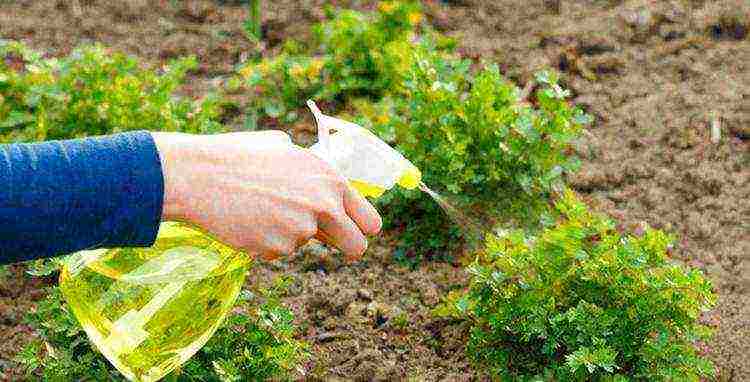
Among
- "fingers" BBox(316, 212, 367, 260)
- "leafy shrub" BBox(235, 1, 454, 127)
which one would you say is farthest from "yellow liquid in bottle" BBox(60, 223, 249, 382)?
Answer: "leafy shrub" BBox(235, 1, 454, 127)

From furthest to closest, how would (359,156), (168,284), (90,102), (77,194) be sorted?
(90,102) < (168,284) < (359,156) < (77,194)

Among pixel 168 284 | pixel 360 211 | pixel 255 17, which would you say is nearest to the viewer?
pixel 360 211

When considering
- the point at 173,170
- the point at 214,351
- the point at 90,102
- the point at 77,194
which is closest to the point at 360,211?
the point at 173,170

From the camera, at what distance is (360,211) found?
179 cm

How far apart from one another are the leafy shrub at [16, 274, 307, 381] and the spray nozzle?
1.61ft

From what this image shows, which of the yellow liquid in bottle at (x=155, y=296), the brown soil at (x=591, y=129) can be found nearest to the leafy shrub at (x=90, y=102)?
the brown soil at (x=591, y=129)

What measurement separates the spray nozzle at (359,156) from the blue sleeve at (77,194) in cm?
34

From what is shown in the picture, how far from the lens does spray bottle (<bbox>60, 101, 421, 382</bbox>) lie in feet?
6.32

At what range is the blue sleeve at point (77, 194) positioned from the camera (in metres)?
1.57

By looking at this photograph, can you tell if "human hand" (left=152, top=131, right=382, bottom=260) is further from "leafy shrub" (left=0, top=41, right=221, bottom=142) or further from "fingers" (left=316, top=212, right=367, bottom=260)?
"leafy shrub" (left=0, top=41, right=221, bottom=142)

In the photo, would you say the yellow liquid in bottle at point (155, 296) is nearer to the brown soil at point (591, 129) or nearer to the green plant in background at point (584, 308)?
the brown soil at point (591, 129)

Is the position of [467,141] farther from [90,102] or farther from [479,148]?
[90,102]

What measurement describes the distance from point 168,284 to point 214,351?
0.30 metres

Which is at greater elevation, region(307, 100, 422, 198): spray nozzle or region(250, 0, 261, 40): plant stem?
region(307, 100, 422, 198): spray nozzle
